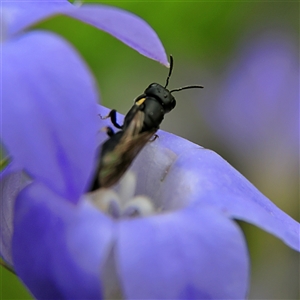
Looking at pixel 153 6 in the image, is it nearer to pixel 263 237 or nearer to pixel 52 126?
pixel 263 237

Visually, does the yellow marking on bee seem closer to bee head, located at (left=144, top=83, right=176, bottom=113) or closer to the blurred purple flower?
bee head, located at (left=144, top=83, right=176, bottom=113)

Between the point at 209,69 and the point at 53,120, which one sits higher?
the point at 53,120

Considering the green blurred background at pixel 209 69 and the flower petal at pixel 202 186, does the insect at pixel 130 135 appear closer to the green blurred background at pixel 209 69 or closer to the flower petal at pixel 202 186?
the flower petal at pixel 202 186

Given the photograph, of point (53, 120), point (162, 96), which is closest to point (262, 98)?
point (162, 96)

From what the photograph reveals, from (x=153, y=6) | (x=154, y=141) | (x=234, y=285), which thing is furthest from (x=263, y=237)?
(x=234, y=285)

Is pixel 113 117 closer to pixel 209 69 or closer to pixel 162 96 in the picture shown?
pixel 162 96

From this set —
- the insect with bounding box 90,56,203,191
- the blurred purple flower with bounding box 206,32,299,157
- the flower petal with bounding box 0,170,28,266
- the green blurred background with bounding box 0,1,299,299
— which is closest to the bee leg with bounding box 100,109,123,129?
the insect with bounding box 90,56,203,191
